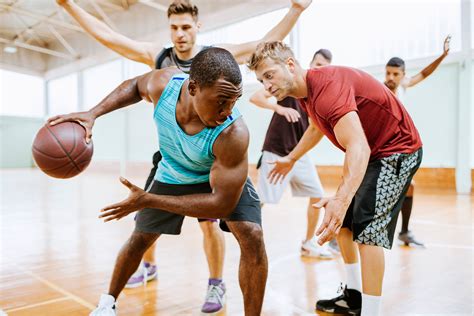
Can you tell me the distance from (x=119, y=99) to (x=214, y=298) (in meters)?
1.23

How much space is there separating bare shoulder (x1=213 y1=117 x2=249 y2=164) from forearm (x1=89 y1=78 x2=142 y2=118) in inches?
25.1

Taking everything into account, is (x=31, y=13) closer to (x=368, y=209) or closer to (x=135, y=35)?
(x=135, y=35)

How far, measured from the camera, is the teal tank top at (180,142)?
1.81 m

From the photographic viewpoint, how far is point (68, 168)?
2215 millimetres

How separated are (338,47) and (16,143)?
52.2 ft

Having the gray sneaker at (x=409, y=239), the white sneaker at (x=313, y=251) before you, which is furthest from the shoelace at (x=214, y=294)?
the gray sneaker at (x=409, y=239)

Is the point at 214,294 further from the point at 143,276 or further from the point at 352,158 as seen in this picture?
the point at 352,158

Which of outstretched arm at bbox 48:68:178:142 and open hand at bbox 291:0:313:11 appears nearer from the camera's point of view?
outstretched arm at bbox 48:68:178:142

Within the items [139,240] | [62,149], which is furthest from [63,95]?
[139,240]

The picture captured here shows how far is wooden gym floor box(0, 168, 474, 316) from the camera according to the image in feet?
8.10

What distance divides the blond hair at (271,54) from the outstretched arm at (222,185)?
333 millimetres

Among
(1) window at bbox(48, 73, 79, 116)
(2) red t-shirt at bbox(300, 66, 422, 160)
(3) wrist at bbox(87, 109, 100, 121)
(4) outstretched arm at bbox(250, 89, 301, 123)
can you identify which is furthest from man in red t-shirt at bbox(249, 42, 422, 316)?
(1) window at bbox(48, 73, 79, 116)

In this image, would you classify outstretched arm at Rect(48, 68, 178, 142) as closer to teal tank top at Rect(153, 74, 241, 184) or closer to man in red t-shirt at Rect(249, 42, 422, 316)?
teal tank top at Rect(153, 74, 241, 184)

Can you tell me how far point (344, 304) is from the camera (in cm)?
241
